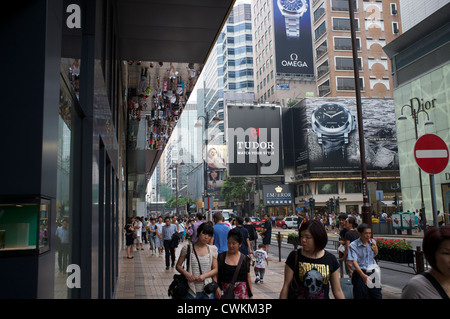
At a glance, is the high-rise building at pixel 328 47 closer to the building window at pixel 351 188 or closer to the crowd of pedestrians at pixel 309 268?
the building window at pixel 351 188

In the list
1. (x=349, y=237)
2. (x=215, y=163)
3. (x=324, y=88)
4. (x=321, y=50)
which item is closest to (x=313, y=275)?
(x=349, y=237)

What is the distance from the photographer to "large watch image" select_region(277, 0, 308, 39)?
71375 millimetres

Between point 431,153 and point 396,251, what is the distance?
4.99m

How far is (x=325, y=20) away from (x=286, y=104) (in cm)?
1559

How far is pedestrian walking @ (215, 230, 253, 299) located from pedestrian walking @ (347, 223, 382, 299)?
1918 mm

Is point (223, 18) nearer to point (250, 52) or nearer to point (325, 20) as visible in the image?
point (325, 20)

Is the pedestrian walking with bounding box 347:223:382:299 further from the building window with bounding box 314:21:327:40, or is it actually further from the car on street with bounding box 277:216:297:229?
the building window with bounding box 314:21:327:40

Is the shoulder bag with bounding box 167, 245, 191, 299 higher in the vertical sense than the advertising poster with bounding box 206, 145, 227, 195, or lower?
lower

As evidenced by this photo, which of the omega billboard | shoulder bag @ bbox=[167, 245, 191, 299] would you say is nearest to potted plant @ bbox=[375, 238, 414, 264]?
shoulder bag @ bbox=[167, 245, 191, 299]

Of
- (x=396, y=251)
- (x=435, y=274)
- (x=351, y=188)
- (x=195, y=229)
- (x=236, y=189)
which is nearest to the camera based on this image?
(x=435, y=274)

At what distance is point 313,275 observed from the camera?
3646mm

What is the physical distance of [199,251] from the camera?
4.92 meters

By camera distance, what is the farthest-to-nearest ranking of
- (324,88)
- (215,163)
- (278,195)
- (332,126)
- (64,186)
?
(215,163), (324,88), (278,195), (332,126), (64,186)

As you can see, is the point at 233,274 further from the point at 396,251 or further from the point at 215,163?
the point at 215,163
